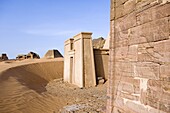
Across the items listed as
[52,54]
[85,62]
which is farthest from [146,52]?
[52,54]

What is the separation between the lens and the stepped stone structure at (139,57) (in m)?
2.54

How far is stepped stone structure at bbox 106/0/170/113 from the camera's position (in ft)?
8.34

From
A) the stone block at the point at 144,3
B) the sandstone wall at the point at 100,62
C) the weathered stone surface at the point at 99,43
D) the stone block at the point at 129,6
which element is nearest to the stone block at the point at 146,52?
the stone block at the point at 144,3

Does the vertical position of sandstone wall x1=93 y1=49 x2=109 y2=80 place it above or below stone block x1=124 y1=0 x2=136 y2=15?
below

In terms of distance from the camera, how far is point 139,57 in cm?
304

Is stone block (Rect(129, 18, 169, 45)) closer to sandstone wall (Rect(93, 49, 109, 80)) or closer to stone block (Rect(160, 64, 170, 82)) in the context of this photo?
stone block (Rect(160, 64, 170, 82))

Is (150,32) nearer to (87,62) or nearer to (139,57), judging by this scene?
(139,57)

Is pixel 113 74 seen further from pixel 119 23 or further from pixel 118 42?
pixel 119 23

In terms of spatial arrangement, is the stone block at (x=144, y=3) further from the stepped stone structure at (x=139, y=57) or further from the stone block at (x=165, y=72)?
the stone block at (x=165, y=72)

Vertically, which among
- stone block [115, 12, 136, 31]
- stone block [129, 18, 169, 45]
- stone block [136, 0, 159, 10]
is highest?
stone block [136, 0, 159, 10]

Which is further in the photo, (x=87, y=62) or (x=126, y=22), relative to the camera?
(x=87, y=62)

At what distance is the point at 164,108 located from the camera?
8.05 ft

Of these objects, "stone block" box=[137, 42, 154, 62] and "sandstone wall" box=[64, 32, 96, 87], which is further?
"sandstone wall" box=[64, 32, 96, 87]

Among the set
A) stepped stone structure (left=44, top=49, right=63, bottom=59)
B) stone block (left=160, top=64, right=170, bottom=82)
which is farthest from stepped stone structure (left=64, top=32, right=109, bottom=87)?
stepped stone structure (left=44, top=49, right=63, bottom=59)
